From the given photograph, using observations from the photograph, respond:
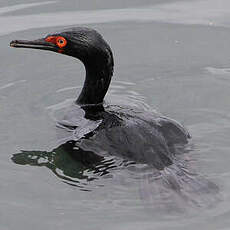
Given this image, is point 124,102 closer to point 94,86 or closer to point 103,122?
point 94,86

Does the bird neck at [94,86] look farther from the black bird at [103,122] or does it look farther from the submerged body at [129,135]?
the submerged body at [129,135]

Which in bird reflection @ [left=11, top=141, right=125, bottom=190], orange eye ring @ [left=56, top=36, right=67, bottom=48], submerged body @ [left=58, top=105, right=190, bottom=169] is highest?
orange eye ring @ [left=56, top=36, right=67, bottom=48]

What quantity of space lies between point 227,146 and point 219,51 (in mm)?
2527

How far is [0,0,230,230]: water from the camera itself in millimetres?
6027

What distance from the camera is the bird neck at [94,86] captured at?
743cm

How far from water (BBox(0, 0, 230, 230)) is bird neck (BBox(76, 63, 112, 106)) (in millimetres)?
293

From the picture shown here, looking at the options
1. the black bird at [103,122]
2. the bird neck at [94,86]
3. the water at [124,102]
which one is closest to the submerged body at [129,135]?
the black bird at [103,122]

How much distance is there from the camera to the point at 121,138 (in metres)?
6.58

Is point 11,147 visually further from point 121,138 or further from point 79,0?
point 79,0

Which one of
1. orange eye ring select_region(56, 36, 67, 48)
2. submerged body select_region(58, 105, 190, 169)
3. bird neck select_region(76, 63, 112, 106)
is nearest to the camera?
submerged body select_region(58, 105, 190, 169)

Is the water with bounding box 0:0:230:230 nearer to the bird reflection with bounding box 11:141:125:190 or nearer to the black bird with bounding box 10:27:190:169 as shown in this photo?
the bird reflection with bounding box 11:141:125:190

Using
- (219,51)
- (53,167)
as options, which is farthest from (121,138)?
(219,51)

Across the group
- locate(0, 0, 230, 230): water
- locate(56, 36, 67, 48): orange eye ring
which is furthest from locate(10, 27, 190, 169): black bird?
locate(0, 0, 230, 230): water

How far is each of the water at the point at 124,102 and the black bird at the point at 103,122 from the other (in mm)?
135
